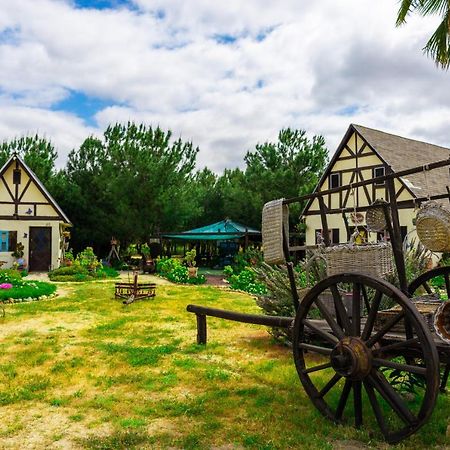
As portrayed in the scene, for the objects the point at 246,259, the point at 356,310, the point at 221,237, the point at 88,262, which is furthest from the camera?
the point at 221,237

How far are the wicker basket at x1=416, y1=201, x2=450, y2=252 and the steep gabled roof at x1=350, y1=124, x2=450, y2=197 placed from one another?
16.9 metres

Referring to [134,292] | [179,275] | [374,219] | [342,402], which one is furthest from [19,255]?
[342,402]

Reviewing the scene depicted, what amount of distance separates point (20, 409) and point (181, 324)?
521cm

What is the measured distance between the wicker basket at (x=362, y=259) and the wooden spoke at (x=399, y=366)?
761 millimetres

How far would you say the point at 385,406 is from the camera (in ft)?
16.9

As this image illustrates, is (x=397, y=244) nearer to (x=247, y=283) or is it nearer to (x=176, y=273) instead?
(x=247, y=283)

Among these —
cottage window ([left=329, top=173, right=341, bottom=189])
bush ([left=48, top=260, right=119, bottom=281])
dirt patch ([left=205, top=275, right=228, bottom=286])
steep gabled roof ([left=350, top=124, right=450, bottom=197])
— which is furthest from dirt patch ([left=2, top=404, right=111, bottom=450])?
cottage window ([left=329, top=173, right=341, bottom=189])

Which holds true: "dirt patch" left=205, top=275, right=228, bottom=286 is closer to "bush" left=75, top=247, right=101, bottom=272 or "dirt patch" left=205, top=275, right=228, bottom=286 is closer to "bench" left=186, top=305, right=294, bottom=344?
"bush" left=75, top=247, right=101, bottom=272

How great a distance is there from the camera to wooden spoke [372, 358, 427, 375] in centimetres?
378

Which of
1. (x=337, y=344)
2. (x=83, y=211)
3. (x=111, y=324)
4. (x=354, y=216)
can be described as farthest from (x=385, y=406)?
(x=83, y=211)

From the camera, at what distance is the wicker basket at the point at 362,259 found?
4.38 metres

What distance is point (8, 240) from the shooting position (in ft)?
78.6

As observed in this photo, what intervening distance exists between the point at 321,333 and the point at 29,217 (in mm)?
22506

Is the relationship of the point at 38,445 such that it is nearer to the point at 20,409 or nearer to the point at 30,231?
the point at 20,409
